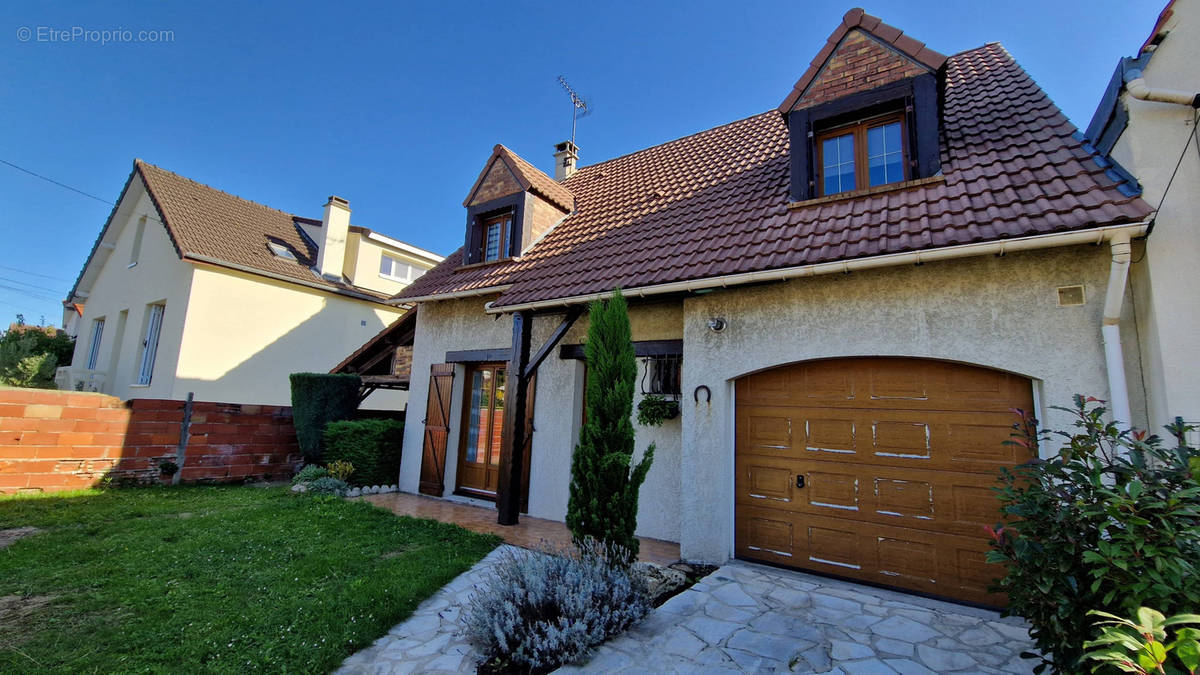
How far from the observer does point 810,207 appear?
589 centimetres

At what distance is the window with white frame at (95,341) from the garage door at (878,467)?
2046 centimetres

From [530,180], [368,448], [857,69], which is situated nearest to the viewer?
[857,69]

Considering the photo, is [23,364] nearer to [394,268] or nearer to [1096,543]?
[394,268]

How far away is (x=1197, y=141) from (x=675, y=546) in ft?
19.9

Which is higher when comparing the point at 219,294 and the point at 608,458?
the point at 219,294

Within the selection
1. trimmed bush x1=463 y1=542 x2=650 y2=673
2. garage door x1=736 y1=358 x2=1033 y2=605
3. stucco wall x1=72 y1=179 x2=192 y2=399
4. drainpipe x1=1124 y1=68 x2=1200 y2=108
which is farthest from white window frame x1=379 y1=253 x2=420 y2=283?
drainpipe x1=1124 y1=68 x2=1200 y2=108

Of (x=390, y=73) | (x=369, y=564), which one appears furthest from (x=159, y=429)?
(x=390, y=73)

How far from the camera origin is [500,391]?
28.4 feet

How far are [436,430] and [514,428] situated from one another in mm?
2700

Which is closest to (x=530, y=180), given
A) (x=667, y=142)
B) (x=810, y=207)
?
(x=667, y=142)

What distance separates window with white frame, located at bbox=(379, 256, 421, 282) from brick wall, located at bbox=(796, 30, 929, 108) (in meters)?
14.8

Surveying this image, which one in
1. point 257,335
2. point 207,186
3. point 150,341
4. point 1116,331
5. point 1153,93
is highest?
point 207,186

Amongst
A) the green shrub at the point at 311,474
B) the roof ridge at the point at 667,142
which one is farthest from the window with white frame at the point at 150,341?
the roof ridge at the point at 667,142

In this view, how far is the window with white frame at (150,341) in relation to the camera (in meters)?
13.2
